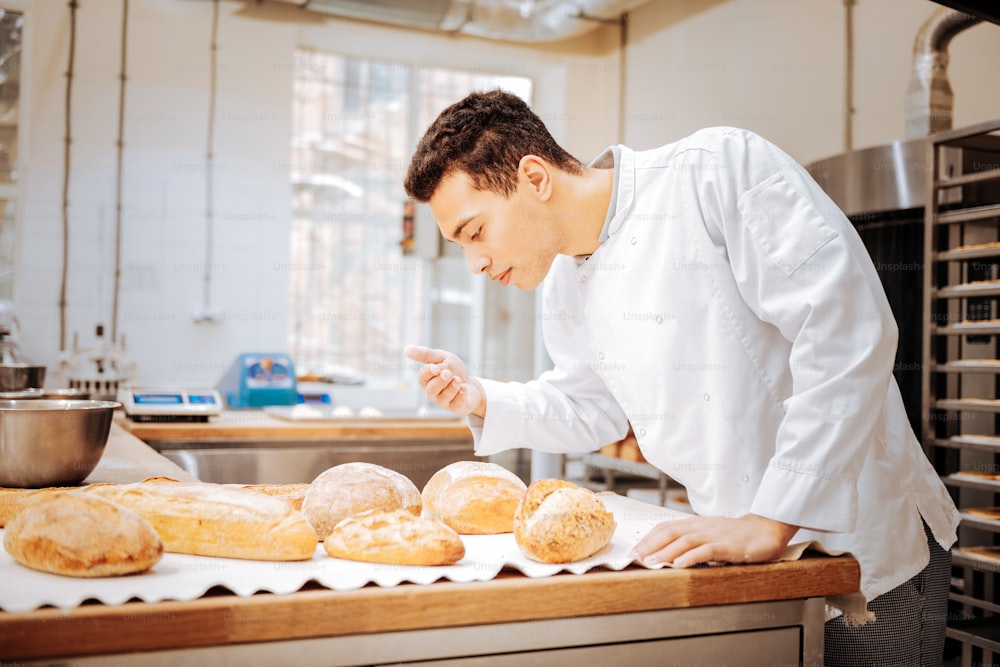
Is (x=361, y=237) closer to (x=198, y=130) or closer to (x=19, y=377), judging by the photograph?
(x=198, y=130)

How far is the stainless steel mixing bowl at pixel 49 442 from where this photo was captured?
1.37 meters

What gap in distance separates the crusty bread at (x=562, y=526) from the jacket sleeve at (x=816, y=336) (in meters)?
0.22

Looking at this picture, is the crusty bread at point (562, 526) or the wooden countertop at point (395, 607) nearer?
the wooden countertop at point (395, 607)

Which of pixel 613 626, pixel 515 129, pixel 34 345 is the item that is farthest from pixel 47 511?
pixel 34 345

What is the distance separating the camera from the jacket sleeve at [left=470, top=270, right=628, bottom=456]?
1.53 m

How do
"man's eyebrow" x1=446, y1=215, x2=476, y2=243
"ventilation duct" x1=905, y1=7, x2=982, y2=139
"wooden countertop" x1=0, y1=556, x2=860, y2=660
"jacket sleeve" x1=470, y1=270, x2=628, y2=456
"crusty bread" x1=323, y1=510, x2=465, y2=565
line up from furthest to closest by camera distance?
1. "ventilation duct" x1=905, y1=7, x2=982, y2=139
2. "jacket sleeve" x1=470, y1=270, x2=628, y2=456
3. "man's eyebrow" x1=446, y1=215, x2=476, y2=243
4. "crusty bread" x1=323, y1=510, x2=465, y2=565
5. "wooden countertop" x1=0, y1=556, x2=860, y2=660

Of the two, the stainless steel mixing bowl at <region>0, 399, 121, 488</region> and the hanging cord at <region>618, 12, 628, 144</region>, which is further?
the hanging cord at <region>618, 12, 628, 144</region>

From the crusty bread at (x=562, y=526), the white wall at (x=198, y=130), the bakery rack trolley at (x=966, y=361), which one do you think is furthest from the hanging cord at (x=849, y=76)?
the crusty bread at (x=562, y=526)

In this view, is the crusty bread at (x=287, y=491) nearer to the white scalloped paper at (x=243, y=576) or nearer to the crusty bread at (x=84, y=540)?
the white scalloped paper at (x=243, y=576)

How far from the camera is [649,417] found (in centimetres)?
143

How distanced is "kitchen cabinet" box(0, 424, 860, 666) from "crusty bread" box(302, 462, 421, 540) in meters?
0.24

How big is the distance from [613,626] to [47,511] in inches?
25.2

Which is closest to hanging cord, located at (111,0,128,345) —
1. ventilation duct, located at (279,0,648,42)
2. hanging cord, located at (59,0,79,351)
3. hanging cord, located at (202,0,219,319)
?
hanging cord, located at (59,0,79,351)

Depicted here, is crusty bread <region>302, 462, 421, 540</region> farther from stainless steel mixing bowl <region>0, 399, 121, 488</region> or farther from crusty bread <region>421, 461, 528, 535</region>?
stainless steel mixing bowl <region>0, 399, 121, 488</region>
